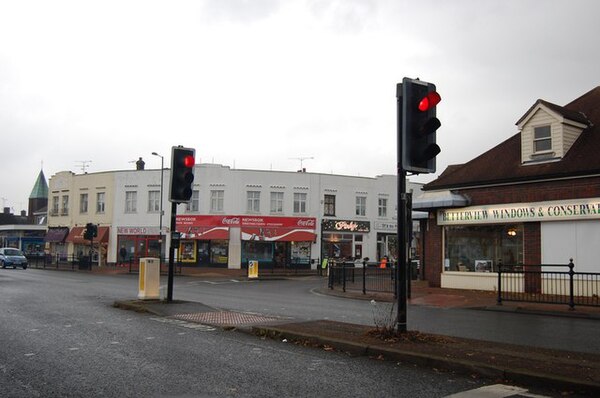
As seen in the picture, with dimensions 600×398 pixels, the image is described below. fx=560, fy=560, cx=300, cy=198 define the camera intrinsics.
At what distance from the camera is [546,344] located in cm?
973

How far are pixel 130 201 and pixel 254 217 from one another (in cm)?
1151

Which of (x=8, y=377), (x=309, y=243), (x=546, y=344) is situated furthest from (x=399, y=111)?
(x=309, y=243)

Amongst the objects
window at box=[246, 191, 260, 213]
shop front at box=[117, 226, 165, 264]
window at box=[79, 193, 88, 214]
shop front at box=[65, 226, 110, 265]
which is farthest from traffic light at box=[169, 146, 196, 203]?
window at box=[79, 193, 88, 214]

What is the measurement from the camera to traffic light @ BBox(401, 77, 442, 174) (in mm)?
9094

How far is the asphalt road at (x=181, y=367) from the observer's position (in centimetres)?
632

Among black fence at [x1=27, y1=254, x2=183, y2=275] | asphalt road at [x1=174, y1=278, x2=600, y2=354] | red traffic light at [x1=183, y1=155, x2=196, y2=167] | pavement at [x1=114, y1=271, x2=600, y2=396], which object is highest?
red traffic light at [x1=183, y1=155, x2=196, y2=167]

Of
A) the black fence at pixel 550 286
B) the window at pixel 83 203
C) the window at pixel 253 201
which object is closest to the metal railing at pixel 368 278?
the black fence at pixel 550 286

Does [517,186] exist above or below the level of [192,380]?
above

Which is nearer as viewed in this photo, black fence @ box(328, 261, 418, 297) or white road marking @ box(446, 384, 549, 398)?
white road marking @ box(446, 384, 549, 398)

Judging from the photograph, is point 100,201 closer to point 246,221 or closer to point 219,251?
point 219,251

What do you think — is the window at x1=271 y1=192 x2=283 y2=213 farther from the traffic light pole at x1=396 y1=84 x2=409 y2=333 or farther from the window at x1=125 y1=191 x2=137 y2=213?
the traffic light pole at x1=396 y1=84 x2=409 y2=333

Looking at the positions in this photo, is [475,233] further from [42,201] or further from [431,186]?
[42,201]

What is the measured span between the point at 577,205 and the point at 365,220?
2987 cm

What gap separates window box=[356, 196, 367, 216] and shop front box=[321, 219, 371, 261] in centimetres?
84
